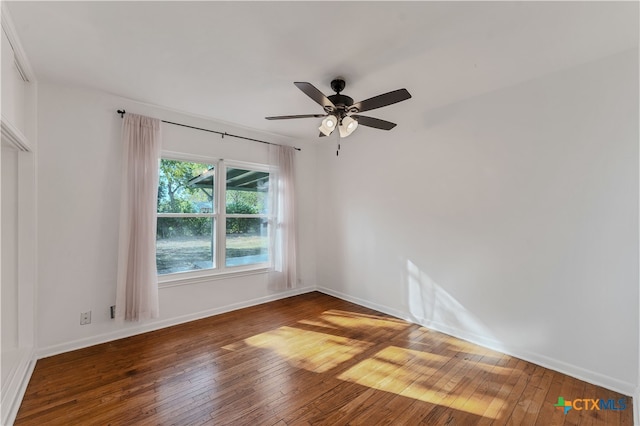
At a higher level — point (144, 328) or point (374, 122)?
point (374, 122)

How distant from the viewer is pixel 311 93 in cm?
214

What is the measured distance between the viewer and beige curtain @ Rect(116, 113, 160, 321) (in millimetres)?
2965

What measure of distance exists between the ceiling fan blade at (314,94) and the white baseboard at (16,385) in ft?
9.65

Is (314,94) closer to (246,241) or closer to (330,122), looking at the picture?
(330,122)

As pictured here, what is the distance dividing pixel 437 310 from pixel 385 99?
252cm

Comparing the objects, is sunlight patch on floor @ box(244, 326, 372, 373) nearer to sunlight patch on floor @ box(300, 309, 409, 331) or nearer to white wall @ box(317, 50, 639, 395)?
sunlight patch on floor @ box(300, 309, 409, 331)

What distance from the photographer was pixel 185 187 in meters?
3.61

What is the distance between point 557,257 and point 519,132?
123 centimetres

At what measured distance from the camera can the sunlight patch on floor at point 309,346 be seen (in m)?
2.58

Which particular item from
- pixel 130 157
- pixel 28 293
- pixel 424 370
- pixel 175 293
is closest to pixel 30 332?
pixel 28 293

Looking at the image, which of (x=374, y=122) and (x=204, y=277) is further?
(x=204, y=277)

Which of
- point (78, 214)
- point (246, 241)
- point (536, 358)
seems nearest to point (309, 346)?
point (246, 241)

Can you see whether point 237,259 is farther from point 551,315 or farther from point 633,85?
point 633,85

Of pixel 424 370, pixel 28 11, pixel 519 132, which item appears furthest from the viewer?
pixel 519 132
